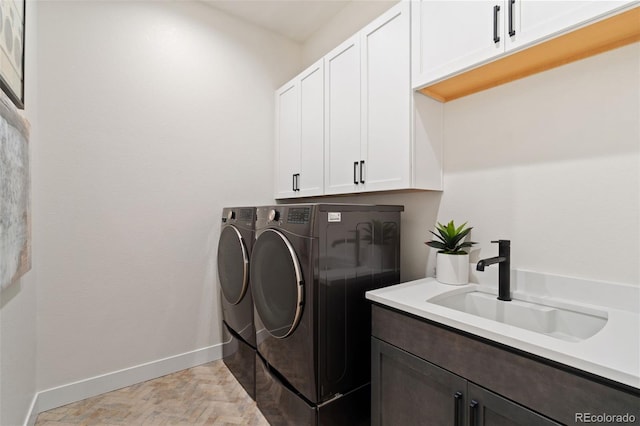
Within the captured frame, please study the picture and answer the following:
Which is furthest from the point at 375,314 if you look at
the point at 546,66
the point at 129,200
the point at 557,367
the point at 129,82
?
the point at 129,82

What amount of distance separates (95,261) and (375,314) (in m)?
1.87

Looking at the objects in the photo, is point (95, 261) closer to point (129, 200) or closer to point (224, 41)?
point (129, 200)

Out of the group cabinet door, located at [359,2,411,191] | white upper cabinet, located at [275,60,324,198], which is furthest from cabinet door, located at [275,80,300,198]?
cabinet door, located at [359,2,411,191]

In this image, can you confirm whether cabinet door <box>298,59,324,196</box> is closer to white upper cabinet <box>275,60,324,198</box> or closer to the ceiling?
white upper cabinet <box>275,60,324,198</box>

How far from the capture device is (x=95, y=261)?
2023 millimetres

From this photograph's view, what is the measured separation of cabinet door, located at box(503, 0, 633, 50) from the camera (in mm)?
983

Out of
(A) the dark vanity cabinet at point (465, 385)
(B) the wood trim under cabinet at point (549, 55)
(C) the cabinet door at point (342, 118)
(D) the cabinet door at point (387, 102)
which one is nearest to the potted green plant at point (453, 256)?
(D) the cabinet door at point (387, 102)

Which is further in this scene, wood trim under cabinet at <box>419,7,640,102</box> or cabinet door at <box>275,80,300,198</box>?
cabinet door at <box>275,80,300,198</box>

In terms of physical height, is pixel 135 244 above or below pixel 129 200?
below

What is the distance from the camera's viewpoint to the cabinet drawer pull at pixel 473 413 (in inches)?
38.6

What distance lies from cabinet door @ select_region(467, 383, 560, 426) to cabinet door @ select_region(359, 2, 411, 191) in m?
0.95

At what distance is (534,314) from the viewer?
129 centimetres

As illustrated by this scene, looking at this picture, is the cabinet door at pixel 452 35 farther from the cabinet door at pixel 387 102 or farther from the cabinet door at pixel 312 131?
the cabinet door at pixel 312 131

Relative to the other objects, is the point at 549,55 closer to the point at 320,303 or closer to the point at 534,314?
the point at 534,314
